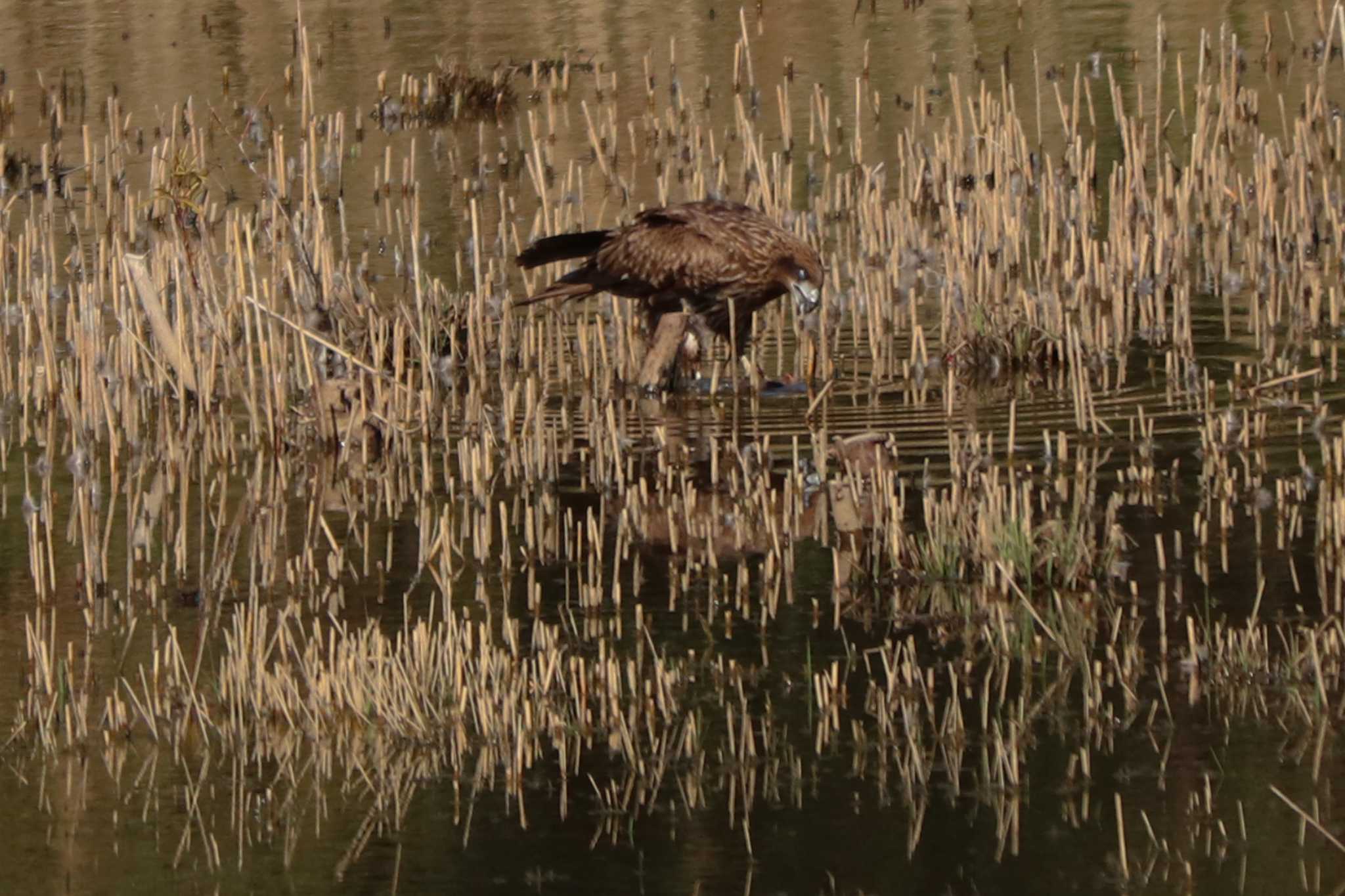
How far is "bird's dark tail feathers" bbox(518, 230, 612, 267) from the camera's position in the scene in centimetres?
1079

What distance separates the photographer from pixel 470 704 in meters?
6.35

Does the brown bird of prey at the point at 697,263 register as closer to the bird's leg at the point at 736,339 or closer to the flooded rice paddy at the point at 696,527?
the bird's leg at the point at 736,339

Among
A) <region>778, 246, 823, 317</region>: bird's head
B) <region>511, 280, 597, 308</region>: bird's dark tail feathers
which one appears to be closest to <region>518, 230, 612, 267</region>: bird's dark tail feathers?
<region>511, 280, 597, 308</region>: bird's dark tail feathers

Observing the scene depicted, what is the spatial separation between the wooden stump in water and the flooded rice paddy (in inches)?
5.3

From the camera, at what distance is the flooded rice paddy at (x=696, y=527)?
563cm

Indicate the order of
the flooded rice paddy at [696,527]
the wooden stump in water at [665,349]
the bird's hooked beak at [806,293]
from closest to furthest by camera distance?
1. the flooded rice paddy at [696,527]
2. the bird's hooked beak at [806,293]
3. the wooden stump in water at [665,349]

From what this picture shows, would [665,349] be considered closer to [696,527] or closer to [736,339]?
[736,339]

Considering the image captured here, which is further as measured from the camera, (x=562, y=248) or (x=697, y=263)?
(x=562, y=248)

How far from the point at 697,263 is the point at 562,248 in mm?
738

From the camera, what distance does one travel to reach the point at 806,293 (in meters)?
10.3

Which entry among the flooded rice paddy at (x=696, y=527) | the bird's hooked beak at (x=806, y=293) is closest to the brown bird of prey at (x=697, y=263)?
the bird's hooked beak at (x=806, y=293)

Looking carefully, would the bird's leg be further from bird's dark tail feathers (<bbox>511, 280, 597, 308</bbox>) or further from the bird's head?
bird's dark tail feathers (<bbox>511, 280, 597, 308</bbox>)

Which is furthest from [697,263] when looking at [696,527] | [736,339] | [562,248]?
[696,527]

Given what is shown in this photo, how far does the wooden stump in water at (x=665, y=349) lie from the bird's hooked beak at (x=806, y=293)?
2.10 feet
